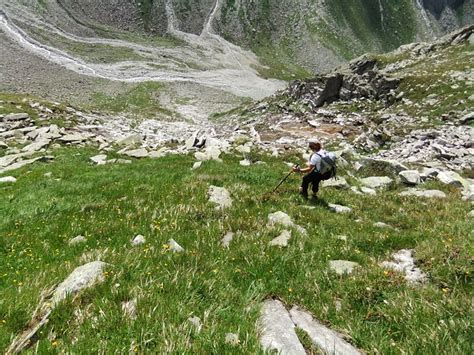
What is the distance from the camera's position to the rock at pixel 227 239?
27.1 ft

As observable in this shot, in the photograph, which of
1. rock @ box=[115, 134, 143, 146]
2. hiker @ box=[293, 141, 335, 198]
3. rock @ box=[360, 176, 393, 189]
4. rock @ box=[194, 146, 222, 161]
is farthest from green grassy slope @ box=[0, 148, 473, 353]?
rock @ box=[115, 134, 143, 146]

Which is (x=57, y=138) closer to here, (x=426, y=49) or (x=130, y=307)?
(x=130, y=307)

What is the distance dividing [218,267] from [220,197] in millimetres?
5484

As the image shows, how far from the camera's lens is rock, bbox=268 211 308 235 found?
30.8ft

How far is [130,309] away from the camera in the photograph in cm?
Result: 475

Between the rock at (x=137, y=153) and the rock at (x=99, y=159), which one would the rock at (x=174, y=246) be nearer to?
the rock at (x=99, y=159)

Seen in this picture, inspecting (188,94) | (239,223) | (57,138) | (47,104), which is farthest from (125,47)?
(239,223)

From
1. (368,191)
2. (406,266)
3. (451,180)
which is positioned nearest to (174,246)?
(406,266)

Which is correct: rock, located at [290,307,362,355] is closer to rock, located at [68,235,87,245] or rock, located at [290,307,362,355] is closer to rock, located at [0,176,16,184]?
rock, located at [68,235,87,245]

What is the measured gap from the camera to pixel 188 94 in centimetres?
10481

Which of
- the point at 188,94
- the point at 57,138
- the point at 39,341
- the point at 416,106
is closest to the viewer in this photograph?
the point at 39,341

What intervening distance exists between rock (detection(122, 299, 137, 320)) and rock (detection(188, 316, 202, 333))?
0.70 metres

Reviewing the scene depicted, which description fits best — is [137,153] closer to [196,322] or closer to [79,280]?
[79,280]

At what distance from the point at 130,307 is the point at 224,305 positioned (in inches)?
52.3
